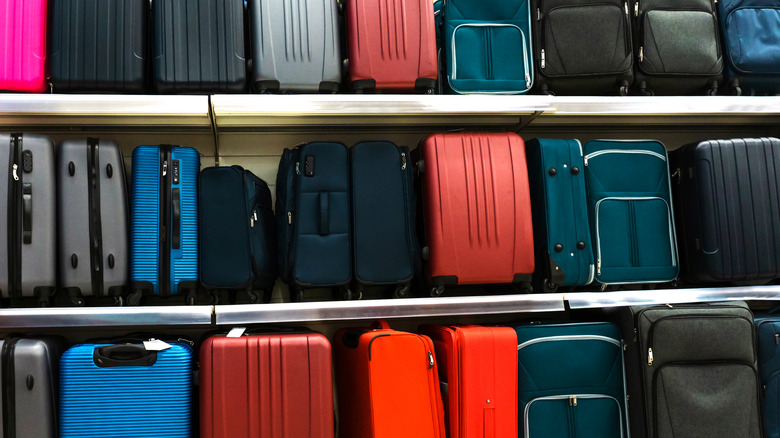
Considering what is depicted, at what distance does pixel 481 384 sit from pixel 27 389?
1.59 metres

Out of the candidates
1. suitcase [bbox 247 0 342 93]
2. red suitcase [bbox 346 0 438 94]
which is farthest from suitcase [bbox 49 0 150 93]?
red suitcase [bbox 346 0 438 94]

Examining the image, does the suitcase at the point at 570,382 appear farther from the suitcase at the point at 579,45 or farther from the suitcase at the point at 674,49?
the suitcase at the point at 674,49

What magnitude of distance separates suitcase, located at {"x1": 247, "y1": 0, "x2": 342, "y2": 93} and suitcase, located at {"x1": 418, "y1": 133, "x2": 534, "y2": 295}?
53 cm

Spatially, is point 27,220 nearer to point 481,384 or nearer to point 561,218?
point 481,384

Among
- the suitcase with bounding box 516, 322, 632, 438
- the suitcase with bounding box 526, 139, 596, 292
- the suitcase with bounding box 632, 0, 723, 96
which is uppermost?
the suitcase with bounding box 632, 0, 723, 96

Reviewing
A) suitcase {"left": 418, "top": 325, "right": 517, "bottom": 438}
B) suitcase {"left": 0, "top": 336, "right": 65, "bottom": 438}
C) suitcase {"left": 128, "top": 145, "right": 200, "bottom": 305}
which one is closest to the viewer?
suitcase {"left": 0, "top": 336, "right": 65, "bottom": 438}

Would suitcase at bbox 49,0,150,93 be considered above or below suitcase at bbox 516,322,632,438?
above

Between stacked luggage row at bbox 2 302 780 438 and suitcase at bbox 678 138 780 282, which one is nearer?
stacked luggage row at bbox 2 302 780 438

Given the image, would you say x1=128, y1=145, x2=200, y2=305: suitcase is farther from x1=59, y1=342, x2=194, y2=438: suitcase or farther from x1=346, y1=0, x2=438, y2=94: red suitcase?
x1=346, y1=0, x2=438, y2=94: red suitcase

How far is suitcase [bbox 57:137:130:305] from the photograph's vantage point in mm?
2408

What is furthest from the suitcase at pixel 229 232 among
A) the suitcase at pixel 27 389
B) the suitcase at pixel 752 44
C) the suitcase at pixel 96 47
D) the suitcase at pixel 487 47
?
the suitcase at pixel 752 44

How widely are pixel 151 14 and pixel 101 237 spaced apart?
0.94 metres

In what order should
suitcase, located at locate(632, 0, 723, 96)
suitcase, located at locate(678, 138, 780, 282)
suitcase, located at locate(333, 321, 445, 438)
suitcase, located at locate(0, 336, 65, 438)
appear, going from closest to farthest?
1. suitcase, located at locate(0, 336, 65, 438)
2. suitcase, located at locate(333, 321, 445, 438)
3. suitcase, located at locate(678, 138, 780, 282)
4. suitcase, located at locate(632, 0, 723, 96)

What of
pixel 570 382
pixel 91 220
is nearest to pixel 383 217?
pixel 570 382
